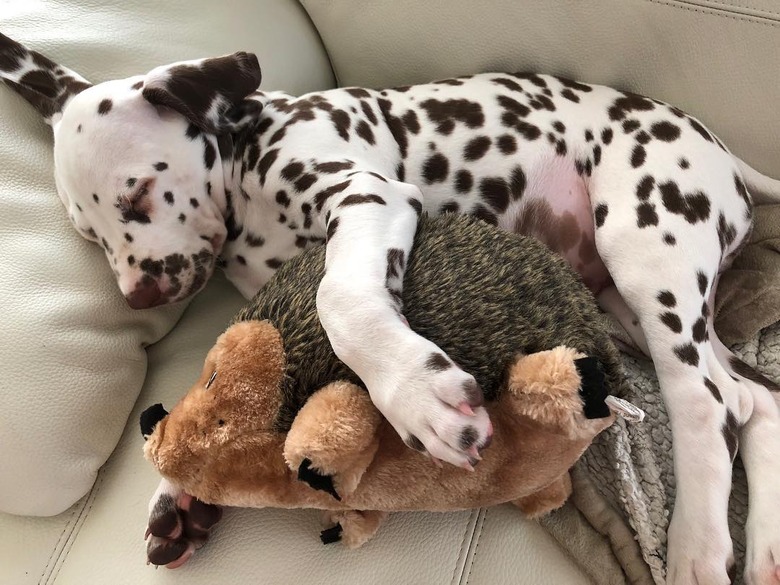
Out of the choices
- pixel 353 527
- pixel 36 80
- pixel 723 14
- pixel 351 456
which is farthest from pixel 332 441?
pixel 723 14

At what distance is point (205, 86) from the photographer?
60.9 inches

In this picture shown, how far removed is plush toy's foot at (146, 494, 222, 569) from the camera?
48.9 inches

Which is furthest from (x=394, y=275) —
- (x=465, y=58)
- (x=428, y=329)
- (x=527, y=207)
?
(x=465, y=58)

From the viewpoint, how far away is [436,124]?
5.84ft

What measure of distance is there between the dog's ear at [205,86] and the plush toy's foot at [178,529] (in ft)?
2.86

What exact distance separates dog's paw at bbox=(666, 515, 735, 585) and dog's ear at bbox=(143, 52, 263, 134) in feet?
4.55

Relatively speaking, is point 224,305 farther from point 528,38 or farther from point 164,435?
point 528,38

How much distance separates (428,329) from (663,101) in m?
1.09

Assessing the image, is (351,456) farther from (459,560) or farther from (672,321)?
(672,321)

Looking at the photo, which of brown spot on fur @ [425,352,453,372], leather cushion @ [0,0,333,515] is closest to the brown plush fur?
brown spot on fur @ [425,352,453,372]

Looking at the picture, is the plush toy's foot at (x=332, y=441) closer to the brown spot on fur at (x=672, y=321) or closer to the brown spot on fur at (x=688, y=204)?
A: the brown spot on fur at (x=672, y=321)

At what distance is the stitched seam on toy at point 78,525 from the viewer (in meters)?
1.37

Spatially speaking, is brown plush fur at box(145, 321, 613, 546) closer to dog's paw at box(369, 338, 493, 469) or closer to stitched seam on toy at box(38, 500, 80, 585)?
dog's paw at box(369, 338, 493, 469)

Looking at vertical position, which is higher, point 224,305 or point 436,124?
point 436,124
